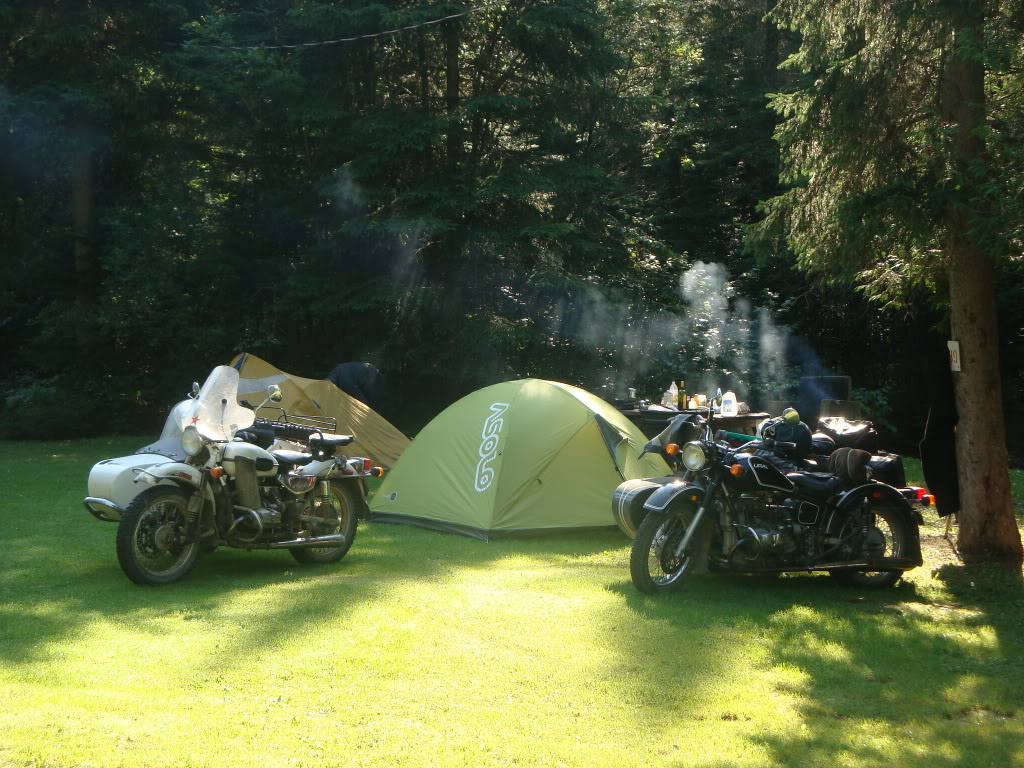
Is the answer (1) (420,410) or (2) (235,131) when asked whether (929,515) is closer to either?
(1) (420,410)

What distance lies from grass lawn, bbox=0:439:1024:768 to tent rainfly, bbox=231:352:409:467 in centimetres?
563

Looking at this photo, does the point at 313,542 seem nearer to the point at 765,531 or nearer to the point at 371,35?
the point at 765,531

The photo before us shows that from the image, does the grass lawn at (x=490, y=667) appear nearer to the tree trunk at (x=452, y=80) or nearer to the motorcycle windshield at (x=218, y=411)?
the motorcycle windshield at (x=218, y=411)

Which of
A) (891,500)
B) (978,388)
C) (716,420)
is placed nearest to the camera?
(891,500)

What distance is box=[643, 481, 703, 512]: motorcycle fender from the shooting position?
22.7ft

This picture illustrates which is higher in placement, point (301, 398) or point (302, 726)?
point (301, 398)

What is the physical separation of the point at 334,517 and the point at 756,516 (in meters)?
3.17

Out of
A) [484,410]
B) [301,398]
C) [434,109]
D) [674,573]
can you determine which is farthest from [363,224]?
[674,573]

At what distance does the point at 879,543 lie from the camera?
7.40 meters

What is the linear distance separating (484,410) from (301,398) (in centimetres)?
436

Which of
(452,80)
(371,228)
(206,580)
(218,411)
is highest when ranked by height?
(452,80)

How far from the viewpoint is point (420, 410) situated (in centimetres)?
2025

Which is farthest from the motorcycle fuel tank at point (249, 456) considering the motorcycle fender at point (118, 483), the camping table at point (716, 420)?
the camping table at point (716, 420)

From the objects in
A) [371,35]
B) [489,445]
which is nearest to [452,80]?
[371,35]
